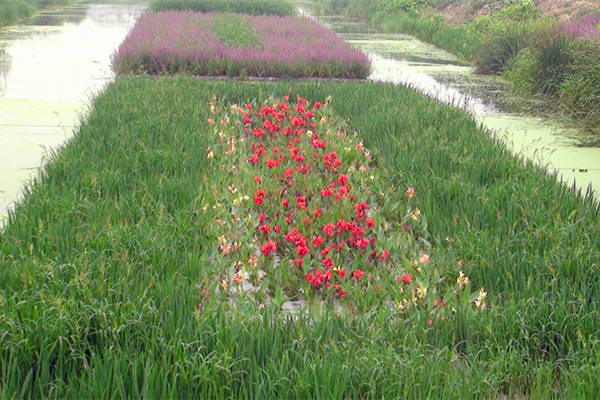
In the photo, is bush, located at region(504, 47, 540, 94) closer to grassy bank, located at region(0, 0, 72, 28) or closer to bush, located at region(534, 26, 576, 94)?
bush, located at region(534, 26, 576, 94)

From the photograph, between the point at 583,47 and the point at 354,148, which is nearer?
the point at 354,148

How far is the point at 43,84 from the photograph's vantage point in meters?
10.4

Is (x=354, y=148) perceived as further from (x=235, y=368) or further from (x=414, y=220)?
(x=235, y=368)

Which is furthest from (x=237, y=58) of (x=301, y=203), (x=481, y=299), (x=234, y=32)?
(x=481, y=299)

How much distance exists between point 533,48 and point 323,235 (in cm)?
703

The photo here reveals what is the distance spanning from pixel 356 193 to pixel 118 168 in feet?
5.54

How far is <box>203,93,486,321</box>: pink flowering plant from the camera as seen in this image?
12.3 feet

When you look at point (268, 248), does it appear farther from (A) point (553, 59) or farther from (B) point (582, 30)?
(B) point (582, 30)

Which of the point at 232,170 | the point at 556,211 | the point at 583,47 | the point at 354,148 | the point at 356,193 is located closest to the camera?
the point at 556,211

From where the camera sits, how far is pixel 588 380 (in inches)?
115

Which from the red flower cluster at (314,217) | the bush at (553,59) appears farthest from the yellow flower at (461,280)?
the bush at (553,59)

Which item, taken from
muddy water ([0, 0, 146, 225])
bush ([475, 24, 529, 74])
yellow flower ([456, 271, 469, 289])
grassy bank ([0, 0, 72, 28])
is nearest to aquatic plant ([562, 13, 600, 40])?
bush ([475, 24, 529, 74])

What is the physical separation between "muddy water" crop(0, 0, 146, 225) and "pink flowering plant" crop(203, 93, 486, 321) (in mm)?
1586

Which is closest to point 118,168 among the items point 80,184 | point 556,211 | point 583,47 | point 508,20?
point 80,184
